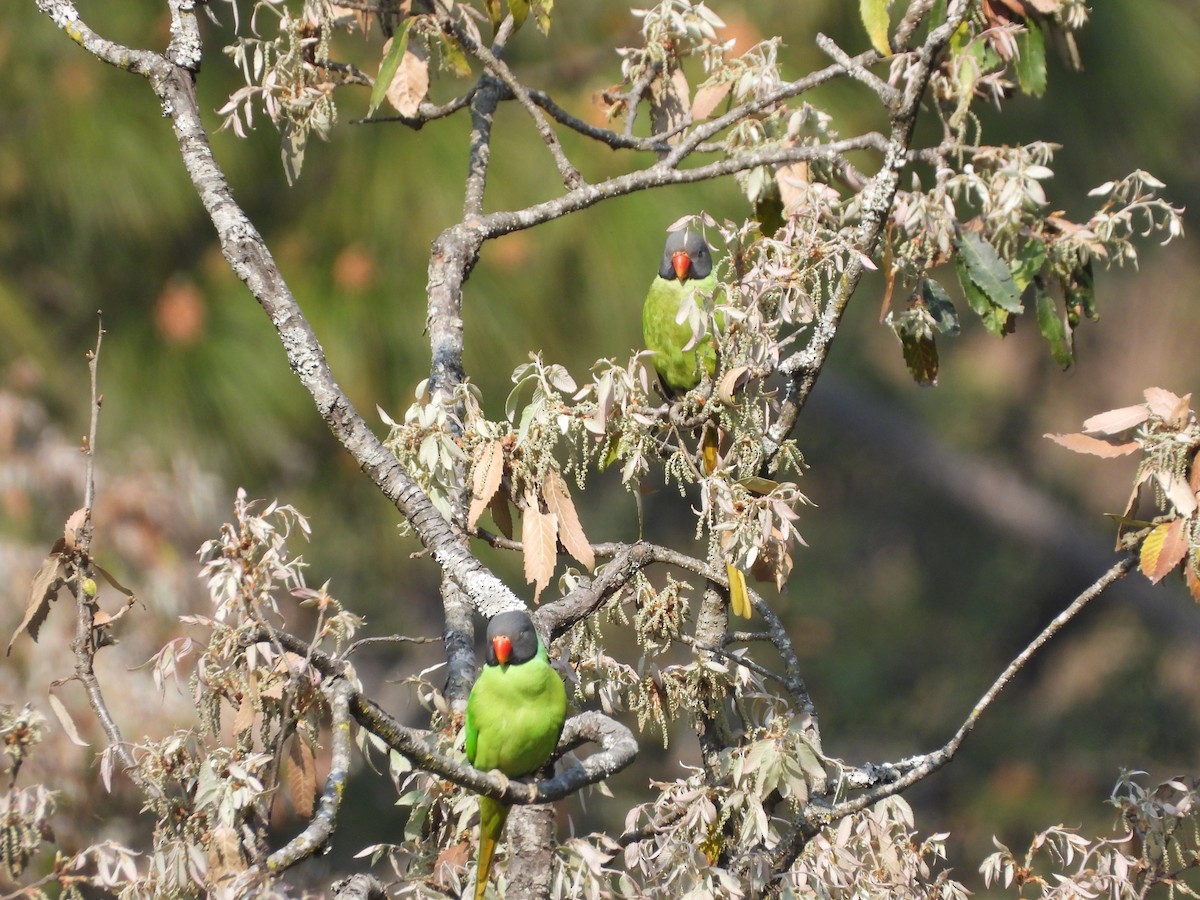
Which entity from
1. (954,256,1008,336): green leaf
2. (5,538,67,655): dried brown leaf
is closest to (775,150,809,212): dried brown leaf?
(954,256,1008,336): green leaf

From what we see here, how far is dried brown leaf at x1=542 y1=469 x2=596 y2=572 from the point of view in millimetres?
1116

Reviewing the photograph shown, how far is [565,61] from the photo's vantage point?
2127 mm

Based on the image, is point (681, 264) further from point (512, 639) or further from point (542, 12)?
point (512, 639)

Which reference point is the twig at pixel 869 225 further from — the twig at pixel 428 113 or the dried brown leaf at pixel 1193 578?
the twig at pixel 428 113

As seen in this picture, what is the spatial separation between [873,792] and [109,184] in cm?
166

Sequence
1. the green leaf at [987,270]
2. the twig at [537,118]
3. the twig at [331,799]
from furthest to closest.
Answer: the twig at [537,118] < the green leaf at [987,270] < the twig at [331,799]

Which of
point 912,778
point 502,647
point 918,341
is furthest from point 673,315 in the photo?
point 912,778

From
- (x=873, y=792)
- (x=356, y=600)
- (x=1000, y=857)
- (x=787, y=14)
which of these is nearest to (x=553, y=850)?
(x=873, y=792)

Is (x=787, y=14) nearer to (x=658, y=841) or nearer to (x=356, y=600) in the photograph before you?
(x=658, y=841)

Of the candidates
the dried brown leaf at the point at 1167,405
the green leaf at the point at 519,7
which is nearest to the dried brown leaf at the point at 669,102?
the green leaf at the point at 519,7

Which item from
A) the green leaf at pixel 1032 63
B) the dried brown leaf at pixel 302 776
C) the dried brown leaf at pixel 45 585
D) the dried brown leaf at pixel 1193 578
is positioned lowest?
the dried brown leaf at pixel 1193 578

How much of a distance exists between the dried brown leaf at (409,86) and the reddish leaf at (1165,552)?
862 mm

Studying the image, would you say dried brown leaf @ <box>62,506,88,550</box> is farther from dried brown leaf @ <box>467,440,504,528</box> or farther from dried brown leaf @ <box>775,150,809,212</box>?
dried brown leaf @ <box>775,150,809,212</box>

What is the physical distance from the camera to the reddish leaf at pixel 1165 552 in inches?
39.6
